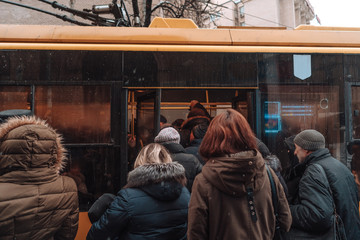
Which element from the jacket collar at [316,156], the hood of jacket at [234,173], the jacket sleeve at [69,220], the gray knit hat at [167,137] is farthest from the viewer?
the gray knit hat at [167,137]

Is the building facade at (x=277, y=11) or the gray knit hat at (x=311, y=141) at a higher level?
the building facade at (x=277, y=11)

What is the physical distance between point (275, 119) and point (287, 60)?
0.82m

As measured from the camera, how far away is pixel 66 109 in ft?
10.8

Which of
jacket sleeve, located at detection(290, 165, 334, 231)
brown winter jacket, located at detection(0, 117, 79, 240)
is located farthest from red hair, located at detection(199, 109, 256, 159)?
brown winter jacket, located at detection(0, 117, 79, 240)

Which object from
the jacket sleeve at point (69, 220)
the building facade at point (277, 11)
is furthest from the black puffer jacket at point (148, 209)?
the building facade at point (277, 11)

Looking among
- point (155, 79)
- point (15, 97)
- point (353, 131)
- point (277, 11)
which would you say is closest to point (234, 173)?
point (155, 79)

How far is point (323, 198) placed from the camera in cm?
216

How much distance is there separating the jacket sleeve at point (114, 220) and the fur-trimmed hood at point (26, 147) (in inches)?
19.7

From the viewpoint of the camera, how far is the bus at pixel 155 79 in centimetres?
332

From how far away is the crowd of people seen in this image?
154cm

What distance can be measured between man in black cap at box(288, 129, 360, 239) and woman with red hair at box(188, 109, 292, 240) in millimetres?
714

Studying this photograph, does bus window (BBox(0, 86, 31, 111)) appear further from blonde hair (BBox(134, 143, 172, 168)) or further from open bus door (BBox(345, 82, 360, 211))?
open bus door (BBox(345, 82, 360, 211))

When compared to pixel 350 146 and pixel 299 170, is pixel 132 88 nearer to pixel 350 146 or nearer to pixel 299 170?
pixel 299 170

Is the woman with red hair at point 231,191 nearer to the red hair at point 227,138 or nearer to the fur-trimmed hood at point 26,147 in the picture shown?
the red hair at point 227,138
